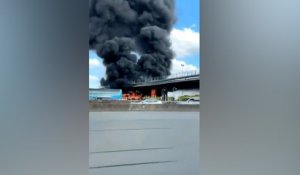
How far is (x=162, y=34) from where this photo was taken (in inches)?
242

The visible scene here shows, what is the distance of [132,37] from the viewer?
6.09 metres

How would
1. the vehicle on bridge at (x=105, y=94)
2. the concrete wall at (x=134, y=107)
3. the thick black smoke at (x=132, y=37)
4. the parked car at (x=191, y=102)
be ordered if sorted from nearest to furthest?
1. the vehicle on bridge at (x=105, y=94)
2. the concrete wall at (x=134, y=107)
3. the parked car at (x=191, y=102)
4. the thick black smoke at (x=132, y=37)

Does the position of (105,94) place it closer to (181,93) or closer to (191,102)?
(181,93)

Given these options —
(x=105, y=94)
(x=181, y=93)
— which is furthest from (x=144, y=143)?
(x=181, y=93)

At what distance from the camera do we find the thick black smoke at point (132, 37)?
5734 millimetres

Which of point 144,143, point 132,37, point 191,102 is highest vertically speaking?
point 132,37

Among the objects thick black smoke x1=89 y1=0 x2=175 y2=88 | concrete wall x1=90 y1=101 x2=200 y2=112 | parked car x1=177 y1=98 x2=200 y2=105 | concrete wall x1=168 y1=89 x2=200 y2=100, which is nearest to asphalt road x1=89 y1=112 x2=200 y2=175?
concrete wall x1=90 y1=101 x2=200 y2=112

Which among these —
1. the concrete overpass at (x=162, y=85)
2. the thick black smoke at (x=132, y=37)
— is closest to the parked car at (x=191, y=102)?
the concrete overpass at (x=162, y=85)

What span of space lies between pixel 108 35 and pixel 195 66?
6.37 feet

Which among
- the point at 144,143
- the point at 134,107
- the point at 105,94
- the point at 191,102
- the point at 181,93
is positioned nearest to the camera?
the point at 144,143

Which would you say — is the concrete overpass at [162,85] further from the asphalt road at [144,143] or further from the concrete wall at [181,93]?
the asphalt road at [144,143]
